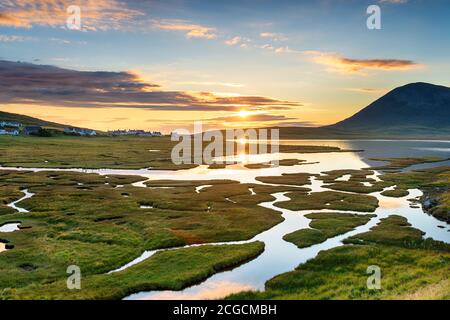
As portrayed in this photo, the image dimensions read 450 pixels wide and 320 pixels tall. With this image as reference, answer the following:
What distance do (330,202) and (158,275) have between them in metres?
39.4

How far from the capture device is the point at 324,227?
46.4 metres

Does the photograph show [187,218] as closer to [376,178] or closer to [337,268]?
[337,268]

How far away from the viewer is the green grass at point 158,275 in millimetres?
26922

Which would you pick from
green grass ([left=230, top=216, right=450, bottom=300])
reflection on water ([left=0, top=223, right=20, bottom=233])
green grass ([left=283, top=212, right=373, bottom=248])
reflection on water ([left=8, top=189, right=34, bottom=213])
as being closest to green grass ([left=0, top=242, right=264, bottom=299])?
green grass ([left=283, top=212, right=373, bottom=248])

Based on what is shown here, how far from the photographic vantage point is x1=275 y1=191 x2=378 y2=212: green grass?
58812mm

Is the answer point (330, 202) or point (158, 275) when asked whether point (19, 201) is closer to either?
point (158, 275)

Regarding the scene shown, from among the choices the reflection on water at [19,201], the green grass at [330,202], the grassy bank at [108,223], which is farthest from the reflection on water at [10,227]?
the green grass at [330,202]

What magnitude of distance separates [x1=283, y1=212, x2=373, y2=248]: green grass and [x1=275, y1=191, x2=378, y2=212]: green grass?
202 inches

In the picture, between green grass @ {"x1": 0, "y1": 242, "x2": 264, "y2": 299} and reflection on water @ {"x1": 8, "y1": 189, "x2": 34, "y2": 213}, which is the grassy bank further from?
green grass @ {"x1": 0, "y1": 242, "x2": 264, "y2": 299}

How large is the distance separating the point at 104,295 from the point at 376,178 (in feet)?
266

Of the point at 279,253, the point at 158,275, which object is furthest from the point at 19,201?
the point at 279,253

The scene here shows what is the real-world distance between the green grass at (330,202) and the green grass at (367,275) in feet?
56.9

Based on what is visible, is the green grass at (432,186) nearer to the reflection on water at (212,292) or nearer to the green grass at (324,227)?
the green grass at (324,227)
